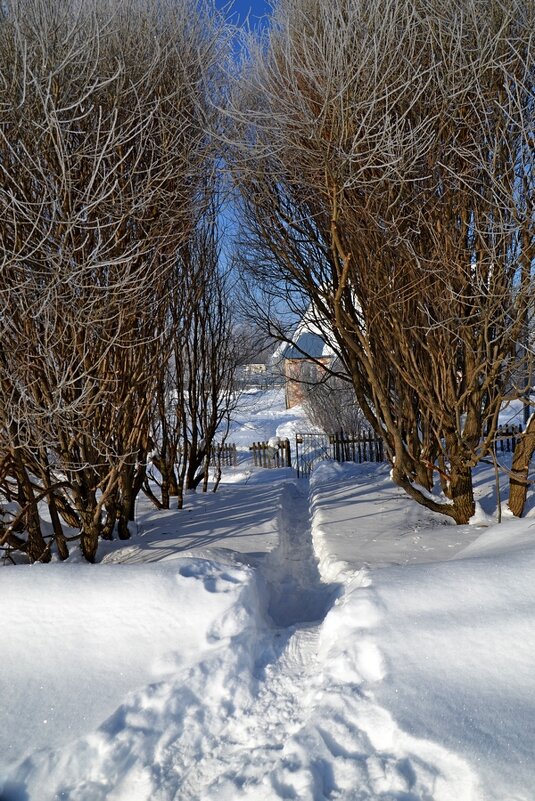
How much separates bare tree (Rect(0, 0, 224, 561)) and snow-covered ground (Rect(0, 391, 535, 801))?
5.43 ft

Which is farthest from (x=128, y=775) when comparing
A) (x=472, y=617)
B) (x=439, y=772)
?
(x=472, y=617)

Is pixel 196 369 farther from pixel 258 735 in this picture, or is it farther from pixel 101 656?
pixel 258 735

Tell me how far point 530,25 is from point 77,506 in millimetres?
6524

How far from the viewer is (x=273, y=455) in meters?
19.5

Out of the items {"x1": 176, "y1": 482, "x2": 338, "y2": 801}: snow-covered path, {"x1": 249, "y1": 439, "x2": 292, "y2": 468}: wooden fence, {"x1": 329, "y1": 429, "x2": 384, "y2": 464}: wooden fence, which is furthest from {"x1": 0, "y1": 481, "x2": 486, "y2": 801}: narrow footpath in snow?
{"x1": 249, "y1": 439, "x2": 292, "y2": 468}: wooden fence

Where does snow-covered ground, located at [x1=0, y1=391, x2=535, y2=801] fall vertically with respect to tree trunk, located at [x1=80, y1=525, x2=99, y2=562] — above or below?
below

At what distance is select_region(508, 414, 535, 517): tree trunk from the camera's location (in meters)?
6.13

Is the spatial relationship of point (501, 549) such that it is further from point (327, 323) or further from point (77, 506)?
point (327, 323)

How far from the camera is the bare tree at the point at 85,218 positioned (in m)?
4.72

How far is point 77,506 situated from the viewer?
19.2 feet

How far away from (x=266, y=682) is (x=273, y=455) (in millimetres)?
16332

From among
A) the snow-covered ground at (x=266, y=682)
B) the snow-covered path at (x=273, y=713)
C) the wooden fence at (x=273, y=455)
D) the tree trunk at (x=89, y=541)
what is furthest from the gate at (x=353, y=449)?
the snow-covered ground at (x=266, y=682)

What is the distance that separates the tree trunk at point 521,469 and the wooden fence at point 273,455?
1277 cm

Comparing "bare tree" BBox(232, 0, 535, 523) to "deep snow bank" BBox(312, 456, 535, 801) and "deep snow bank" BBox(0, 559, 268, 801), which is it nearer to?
"deep snow bank" BBox(312, 456, 535, 801)
